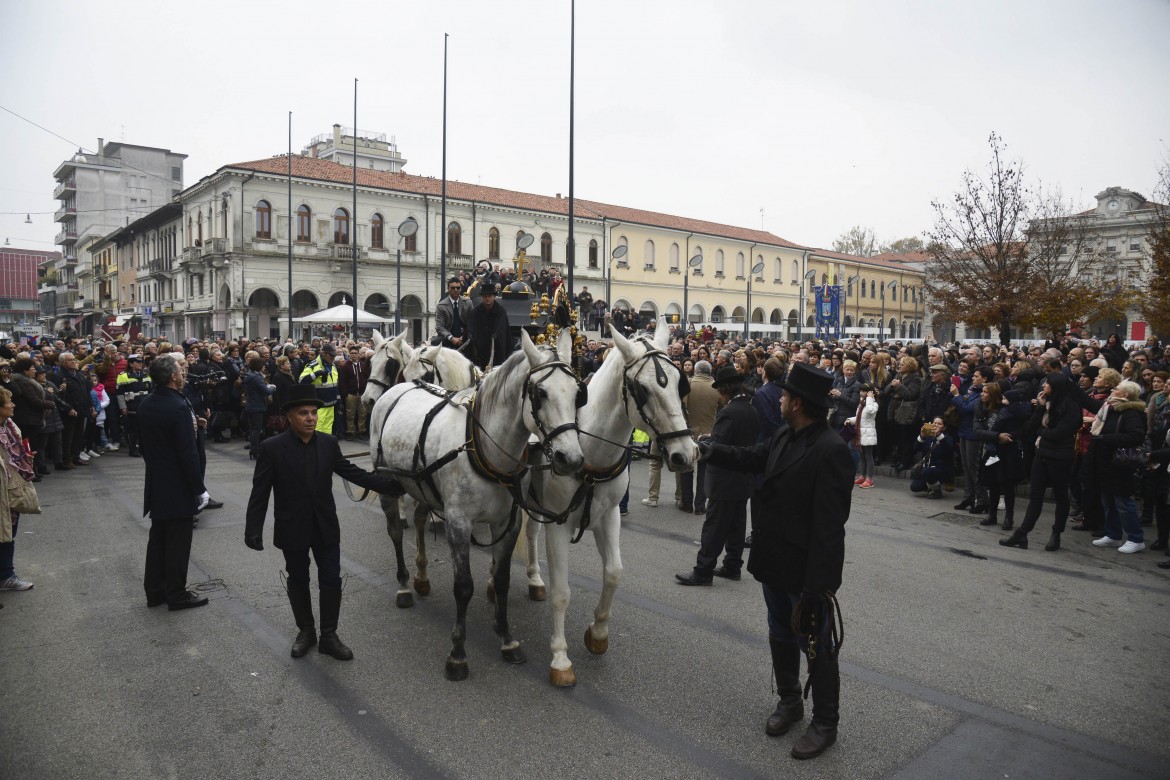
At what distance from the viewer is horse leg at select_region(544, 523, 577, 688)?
457 centimetres

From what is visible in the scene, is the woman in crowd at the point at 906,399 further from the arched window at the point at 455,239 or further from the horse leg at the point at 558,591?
the arched window at the point at 455,239

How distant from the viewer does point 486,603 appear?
6008mm

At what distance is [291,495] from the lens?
4.82m

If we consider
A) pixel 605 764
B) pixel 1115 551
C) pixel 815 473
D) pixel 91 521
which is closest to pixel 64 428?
pixel 91 521

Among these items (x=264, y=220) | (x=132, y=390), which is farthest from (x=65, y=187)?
(x=132, y=390)

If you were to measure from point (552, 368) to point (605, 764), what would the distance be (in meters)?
2.23

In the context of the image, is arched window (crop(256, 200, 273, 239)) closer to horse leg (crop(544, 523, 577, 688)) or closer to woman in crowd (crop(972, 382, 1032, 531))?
woman in crowd (crop(972, 382, 1032, 531))

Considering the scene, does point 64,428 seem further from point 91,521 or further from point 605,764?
point 605,764

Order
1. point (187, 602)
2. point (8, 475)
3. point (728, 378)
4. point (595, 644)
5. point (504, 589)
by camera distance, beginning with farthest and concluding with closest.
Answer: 1. point (728, 378)
2. point (8, 475)
3. point (187, 602)
4. point (504, 589)
5. point (595, 644)

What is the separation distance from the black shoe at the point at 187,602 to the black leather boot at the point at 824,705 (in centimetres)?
478

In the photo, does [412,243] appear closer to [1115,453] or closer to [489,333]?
[489,333]

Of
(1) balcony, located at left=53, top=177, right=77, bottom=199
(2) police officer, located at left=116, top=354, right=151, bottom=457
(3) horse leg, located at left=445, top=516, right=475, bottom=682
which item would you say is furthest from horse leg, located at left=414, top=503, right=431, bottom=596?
(1) balcony, located at left=53, top=177, right=77, bottom=199

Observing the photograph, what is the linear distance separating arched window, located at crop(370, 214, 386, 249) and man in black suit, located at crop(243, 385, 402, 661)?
41.5 m

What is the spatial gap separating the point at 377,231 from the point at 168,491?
41119 millimetres
